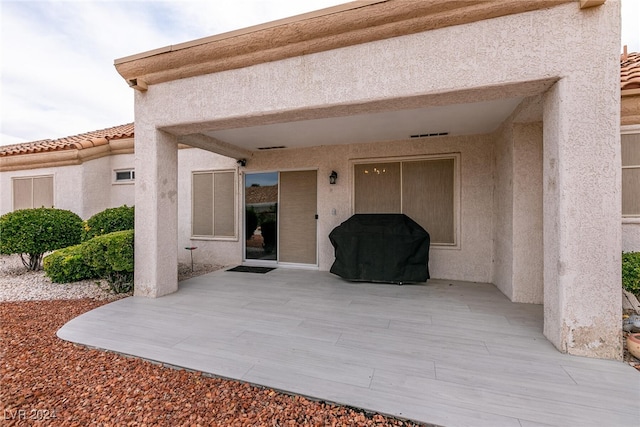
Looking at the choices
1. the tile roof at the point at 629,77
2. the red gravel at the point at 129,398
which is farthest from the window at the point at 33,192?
the tile roof at the point at 629,77

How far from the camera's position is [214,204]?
8125mm

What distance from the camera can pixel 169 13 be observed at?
18.3 ft

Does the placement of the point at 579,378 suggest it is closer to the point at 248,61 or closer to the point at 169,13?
the point at 248,61

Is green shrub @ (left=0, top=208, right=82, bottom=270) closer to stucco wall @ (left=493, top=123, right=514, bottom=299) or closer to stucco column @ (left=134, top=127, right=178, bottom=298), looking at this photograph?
stucco column @ (left=134, top=127, right=178, bottom=298)

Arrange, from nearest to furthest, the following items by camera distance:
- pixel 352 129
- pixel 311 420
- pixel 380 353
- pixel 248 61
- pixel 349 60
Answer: pixel 311 420 → pixel 380 353 → pixel 349 60 → pixel 248 61 → pixel 352 129

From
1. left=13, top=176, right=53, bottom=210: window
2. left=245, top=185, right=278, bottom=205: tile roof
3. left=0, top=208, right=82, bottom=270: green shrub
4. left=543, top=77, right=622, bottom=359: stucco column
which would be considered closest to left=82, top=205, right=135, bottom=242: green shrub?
left=0, top=208, right=82, bottom=270: green shrub

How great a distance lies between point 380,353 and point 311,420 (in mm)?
1193

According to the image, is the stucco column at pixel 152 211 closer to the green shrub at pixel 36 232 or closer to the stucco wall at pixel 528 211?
the green shrub at pixel 36 232

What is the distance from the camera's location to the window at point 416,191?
6180mm

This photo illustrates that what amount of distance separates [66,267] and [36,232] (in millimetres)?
1689

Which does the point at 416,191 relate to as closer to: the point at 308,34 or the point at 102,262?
the point at 308,34

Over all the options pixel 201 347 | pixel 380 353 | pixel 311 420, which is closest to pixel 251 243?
pixel 201 347

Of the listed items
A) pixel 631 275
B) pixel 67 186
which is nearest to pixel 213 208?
pixel 67 186

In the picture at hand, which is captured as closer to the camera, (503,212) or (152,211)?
(152,211)
